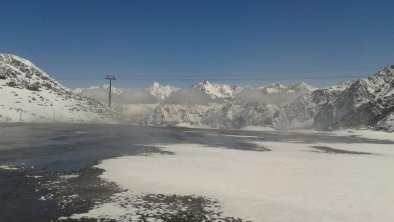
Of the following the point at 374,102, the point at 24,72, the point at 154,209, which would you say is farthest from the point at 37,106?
the point at 374,102

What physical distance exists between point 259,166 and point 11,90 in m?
81.2

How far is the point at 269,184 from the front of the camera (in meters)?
19.6

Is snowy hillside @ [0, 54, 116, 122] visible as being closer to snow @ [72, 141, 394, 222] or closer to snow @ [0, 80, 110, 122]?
snow @ [0, 80, 110, 122]

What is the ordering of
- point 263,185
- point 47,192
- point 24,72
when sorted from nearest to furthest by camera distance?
point 47,192, point 263,185, point 24,72

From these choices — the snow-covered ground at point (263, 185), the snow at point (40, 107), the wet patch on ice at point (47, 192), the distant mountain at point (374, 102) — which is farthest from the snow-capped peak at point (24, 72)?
the wet patch on ice at point (47, 192)

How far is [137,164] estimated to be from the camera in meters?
24.3

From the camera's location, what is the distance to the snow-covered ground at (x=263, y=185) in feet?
48.1

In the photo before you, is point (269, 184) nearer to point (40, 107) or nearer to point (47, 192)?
point (47, 192)

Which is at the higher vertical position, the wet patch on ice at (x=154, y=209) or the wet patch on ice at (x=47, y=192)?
the wet patch on ice at (x=47, y=192)

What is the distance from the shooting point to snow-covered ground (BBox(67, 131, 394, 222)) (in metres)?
14.7

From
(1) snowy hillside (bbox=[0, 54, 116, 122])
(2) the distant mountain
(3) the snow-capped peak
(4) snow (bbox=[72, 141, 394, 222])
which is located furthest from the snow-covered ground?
(3) the snow-capped peak

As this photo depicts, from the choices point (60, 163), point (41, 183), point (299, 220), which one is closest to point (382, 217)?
point (299, 220)

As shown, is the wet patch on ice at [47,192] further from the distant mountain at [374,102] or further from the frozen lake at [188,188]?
the distant mountain at [374,102]

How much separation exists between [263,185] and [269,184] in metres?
0.41
